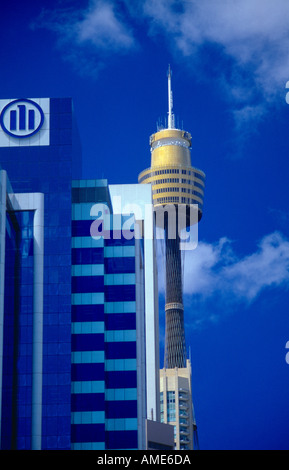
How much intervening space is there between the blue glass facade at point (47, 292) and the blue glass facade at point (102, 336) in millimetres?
2757

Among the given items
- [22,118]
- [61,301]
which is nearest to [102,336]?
[61,301]

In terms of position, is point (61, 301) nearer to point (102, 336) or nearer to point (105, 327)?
point (102, 336)

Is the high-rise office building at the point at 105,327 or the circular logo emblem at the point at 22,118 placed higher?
the circular logo emblem at the point at 22,118

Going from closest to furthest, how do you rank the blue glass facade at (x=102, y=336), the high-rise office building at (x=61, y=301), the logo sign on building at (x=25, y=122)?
the high-rise office building at (x=61, y=301) < the blue glass facade at (x=102, y=336) < the logo sign on building at (x=25, y=122)

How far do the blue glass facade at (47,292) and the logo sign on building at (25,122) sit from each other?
0.66 m

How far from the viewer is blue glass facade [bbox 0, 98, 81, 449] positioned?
343 ft

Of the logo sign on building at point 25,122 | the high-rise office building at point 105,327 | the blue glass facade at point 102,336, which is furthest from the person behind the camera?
the logo sign on building at point 25,122

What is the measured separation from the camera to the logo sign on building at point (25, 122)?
118 metres

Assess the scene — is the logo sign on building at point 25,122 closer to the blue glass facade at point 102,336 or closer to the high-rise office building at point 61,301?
the high-rise office building at point 61,301

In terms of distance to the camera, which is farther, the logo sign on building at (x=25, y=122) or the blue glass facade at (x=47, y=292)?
the logo sign on building at (x=25, y=122)

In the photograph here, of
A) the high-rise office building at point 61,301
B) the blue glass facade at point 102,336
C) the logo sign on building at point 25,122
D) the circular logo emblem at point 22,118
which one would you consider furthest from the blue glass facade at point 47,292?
the blue glass facade at point 102,336

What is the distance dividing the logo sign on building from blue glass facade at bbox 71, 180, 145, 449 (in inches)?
312
